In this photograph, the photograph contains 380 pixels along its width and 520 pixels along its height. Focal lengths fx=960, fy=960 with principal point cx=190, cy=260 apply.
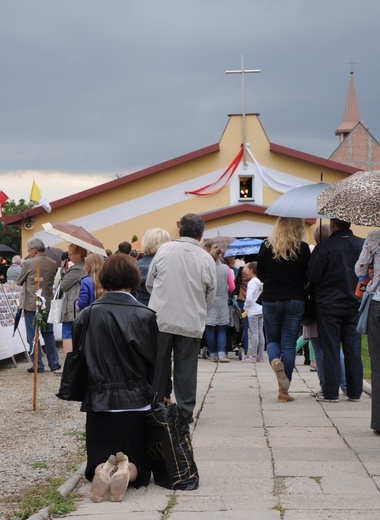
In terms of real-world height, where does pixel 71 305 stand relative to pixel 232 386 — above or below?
above

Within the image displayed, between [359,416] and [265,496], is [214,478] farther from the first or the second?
[359,416]

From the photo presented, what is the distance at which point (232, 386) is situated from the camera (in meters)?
12.4

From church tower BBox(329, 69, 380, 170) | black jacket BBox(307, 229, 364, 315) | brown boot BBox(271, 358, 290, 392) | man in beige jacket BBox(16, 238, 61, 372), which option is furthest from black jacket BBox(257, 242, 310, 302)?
church tower BBox(329, 69, 380, 170)

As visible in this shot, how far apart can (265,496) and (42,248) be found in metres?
9.32

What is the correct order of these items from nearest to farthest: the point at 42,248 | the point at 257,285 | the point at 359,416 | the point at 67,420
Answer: the point at 359,416 < the point at 67,420 < the point at 42,248 < the point at 257,285

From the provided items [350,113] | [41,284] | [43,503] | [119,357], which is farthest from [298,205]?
[350,113]

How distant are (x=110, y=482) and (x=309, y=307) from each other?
4910 millimetres

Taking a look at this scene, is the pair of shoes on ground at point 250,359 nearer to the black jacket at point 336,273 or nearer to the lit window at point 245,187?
the black jacket at point 336,273

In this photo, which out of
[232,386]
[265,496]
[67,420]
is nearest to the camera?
[265,496]

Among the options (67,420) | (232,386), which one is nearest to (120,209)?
(232,386)

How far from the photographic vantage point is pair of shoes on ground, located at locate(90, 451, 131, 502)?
5969 millimetres

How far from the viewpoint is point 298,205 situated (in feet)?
33.8

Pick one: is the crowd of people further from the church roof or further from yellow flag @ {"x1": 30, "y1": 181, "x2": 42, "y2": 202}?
the church roof

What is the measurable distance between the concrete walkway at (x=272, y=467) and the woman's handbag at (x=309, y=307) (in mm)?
894
